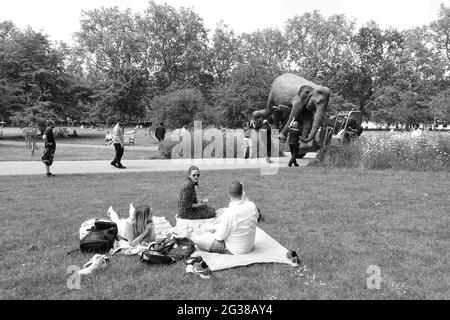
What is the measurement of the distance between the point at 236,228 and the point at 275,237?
Answer: 3.75ft

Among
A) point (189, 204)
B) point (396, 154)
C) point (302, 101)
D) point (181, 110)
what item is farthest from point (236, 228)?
point (181, 110)

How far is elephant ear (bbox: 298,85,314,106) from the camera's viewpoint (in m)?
17.3

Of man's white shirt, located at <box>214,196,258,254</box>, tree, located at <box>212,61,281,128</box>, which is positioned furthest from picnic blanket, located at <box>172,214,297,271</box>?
tree, located at <box>212,61,281,128</box>

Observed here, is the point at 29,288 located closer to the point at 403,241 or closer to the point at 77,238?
the point at 77,238

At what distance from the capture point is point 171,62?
5503 cm

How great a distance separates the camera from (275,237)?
6152 millimetres

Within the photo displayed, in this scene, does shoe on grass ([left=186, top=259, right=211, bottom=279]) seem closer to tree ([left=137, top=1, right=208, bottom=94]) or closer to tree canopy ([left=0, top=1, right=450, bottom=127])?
tree canopy ([left=0, top=1, right=450, bottom=127])

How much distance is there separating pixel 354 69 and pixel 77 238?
5181 centimetres

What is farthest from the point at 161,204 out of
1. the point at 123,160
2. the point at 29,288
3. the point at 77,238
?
the point at 123,160

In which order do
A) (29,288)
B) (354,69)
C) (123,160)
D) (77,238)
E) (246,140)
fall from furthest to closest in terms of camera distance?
(354,69), (246,140), (123,160), (77,238), (29,288)

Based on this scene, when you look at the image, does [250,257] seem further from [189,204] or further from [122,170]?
[122,170]

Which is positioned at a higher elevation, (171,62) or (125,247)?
(171,62)
